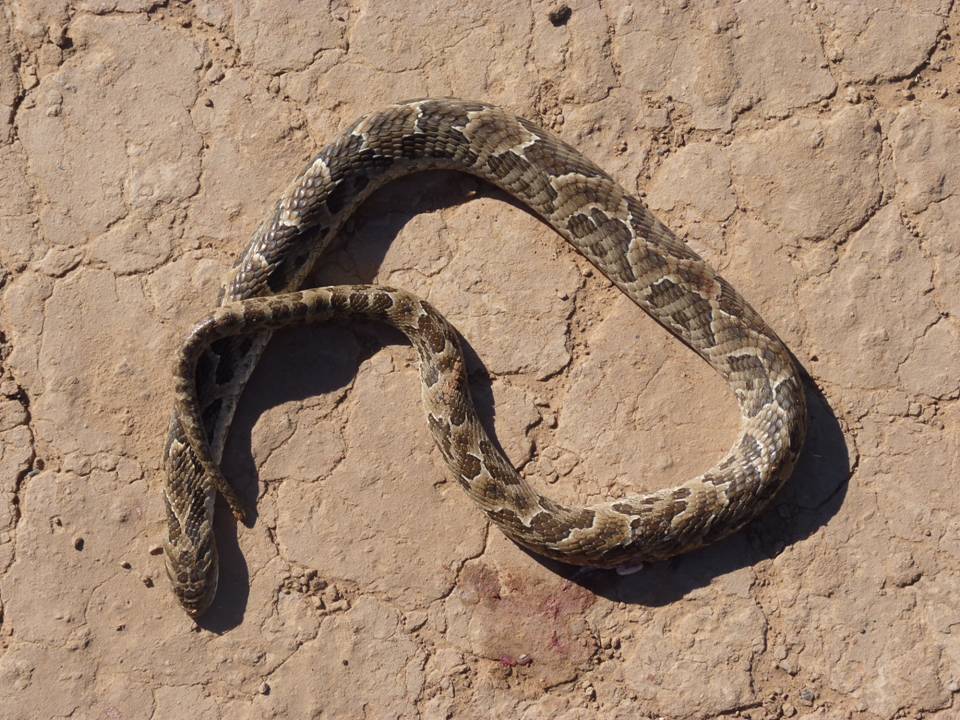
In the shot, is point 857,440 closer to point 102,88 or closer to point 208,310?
point 208,310

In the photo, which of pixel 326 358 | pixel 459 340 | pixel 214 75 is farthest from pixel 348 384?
pixel 214 75

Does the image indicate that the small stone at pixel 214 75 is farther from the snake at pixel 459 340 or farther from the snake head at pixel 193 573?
the snake head at pixel 193 573

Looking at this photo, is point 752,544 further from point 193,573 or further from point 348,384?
point 193,573

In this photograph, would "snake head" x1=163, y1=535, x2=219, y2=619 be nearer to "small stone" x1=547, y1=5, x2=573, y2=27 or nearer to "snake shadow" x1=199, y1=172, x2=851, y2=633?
"snake shadow" x1=199, y1=172, x2=851, y2=633

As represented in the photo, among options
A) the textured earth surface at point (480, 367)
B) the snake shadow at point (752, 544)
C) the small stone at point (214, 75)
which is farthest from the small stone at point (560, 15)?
the snake shadow at point (752, 544)

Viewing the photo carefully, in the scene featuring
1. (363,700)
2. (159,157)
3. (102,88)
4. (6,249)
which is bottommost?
(363,700)

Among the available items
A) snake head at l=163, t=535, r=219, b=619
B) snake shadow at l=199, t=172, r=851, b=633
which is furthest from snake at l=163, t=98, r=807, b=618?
snake shadow at l=199, t=172, r=851, b=633

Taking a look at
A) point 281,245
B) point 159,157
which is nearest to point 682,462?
point 281,245
